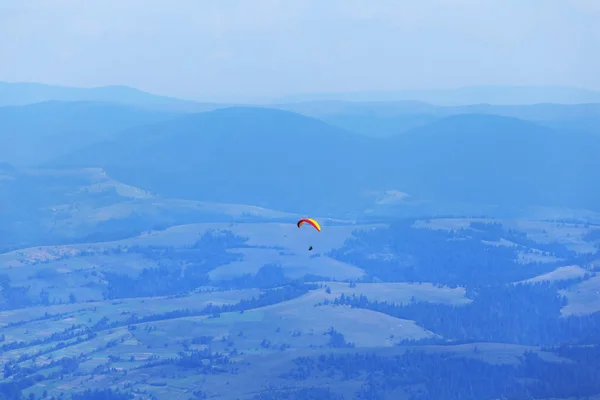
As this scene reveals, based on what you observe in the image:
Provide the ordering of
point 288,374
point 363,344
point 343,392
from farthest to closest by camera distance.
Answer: point 363,344 < point 288,374 < point 343,392

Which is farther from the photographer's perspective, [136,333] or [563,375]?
[136,333]

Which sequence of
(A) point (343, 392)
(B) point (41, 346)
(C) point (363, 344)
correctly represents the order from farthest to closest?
(B) point (41, 346) → (C) point (363, 344) → (A) point (343, 392)

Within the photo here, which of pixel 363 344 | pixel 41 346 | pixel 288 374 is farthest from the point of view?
pixel 41 346

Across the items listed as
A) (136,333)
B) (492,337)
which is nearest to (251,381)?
(136,333)

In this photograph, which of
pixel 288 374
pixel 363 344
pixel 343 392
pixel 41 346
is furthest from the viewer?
pixel 41 346

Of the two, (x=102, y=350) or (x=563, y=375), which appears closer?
(x=563, y=375)

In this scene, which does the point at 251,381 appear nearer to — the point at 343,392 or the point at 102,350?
the point at 343,392

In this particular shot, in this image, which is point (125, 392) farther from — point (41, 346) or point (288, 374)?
point (41, 346)

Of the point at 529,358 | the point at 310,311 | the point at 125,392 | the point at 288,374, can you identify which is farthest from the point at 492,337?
the point at 125,392
